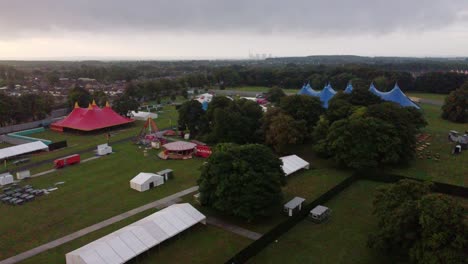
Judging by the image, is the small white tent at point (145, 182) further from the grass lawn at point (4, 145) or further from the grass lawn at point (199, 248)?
the grass lawn at point (4, 145)

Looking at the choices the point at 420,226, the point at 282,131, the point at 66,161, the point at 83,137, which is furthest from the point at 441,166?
the point at 83,137

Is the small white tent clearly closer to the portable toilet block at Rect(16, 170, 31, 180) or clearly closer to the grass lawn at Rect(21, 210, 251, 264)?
the grass lawn at Rect(21, 210, 251, 264)

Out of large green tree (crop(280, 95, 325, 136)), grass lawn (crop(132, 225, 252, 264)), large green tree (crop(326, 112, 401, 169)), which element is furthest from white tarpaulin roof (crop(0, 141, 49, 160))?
large green tree (crop(326, 112, 401, 169))

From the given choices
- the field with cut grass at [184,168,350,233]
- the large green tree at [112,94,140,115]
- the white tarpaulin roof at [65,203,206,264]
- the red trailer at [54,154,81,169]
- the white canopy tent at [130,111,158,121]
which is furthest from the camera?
the white canopy tent at [130,111,158,121]

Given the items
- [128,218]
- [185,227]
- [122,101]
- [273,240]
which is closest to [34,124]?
[122,101]

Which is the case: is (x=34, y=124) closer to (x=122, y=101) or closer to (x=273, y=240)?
(x=122, y=101)

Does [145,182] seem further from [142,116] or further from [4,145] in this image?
[142,116]

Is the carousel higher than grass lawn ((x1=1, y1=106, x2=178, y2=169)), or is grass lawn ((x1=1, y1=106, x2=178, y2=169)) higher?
the carousel
